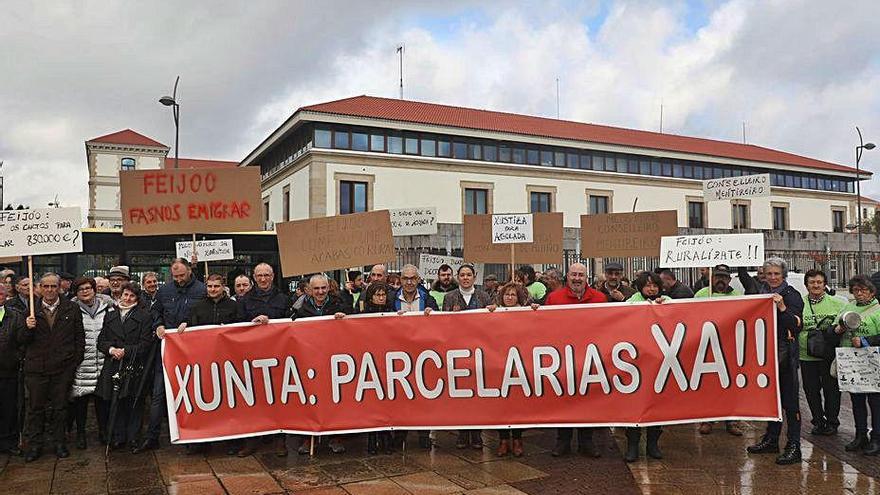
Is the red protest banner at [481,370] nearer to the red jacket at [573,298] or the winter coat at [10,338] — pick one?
the red jacket at [573,298]

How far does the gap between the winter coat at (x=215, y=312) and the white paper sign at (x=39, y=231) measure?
132cm

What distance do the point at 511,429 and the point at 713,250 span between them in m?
2.68

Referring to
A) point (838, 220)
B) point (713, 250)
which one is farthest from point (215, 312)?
point (838, 220)

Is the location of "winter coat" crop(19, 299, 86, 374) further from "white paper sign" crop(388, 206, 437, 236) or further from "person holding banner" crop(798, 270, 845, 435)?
"person holding banner" crop(798, 270, 845, 435)

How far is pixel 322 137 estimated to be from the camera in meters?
36.7

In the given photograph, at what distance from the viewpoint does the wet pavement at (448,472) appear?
16.5 feet

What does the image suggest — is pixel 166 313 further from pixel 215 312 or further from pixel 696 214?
pixel 696 214

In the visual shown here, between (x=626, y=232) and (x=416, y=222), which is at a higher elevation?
(x=416, y=222)

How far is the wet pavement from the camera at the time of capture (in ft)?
16.5

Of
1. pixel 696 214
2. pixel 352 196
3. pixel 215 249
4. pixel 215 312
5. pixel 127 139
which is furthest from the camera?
pixel 127 139

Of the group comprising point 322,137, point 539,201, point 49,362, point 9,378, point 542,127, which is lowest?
point 9,378

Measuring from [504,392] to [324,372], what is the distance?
1.64 metres

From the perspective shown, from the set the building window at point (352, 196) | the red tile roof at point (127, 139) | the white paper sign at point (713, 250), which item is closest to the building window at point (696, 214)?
the building window at point (352, 196)

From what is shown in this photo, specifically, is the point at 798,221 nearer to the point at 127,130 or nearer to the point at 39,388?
the point at 39,388
